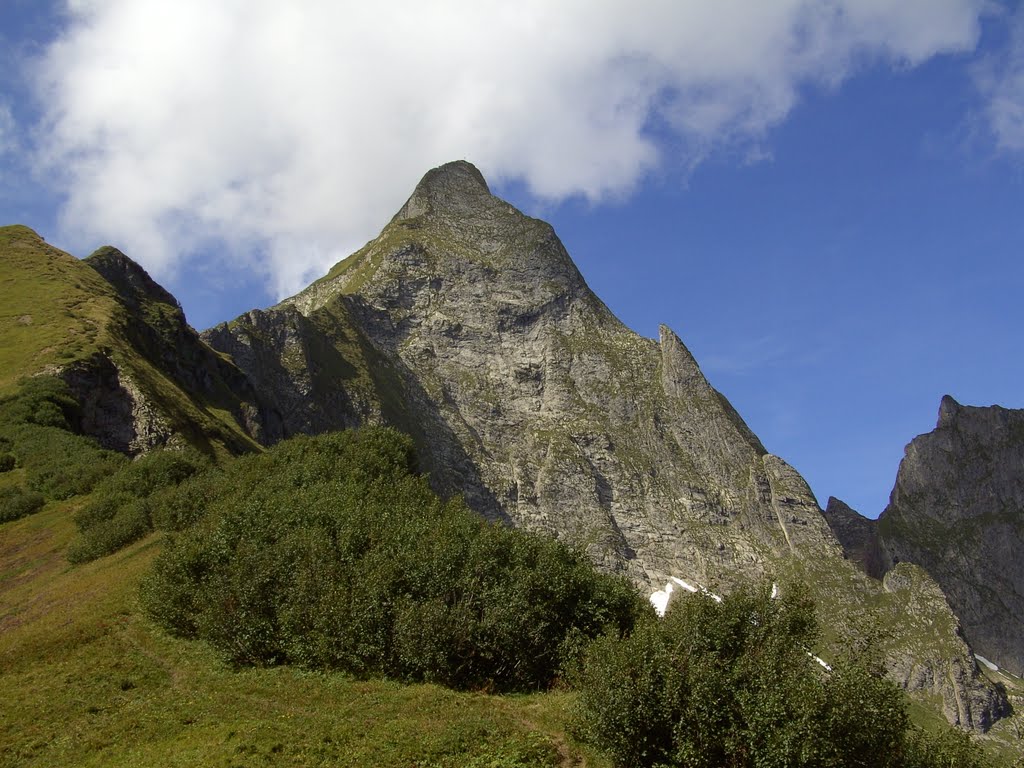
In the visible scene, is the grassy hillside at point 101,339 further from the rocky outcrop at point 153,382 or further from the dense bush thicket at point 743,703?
the dense bush thicket at point 743,703

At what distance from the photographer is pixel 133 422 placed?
88.4 metres

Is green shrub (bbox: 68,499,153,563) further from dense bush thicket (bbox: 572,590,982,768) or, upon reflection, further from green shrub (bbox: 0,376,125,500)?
dense bush thicket (bbox: 572,590,982,768)

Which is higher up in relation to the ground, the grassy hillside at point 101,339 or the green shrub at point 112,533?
the grassy hillside at point 101,339

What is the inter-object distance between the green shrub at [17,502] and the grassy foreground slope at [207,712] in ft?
84.7

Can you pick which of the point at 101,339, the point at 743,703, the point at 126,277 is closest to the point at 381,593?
the point at 743,703

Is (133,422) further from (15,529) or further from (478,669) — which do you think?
(478,669)

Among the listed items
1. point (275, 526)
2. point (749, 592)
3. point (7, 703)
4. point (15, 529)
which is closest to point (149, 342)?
point (15, 529)

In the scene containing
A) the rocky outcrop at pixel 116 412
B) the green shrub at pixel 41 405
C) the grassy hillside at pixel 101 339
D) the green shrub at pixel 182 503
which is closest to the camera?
the green shrub at pixel 182 503

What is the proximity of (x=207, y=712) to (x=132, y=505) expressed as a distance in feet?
114

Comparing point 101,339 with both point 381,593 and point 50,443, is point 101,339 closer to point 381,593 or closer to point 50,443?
point 50,443

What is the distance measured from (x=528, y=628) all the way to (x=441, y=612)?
4906mm

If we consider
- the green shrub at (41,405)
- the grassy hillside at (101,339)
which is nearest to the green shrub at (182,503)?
the green shrub at (41,405)

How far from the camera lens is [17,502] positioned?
63.5m

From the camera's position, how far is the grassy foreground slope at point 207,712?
24.7 meters
